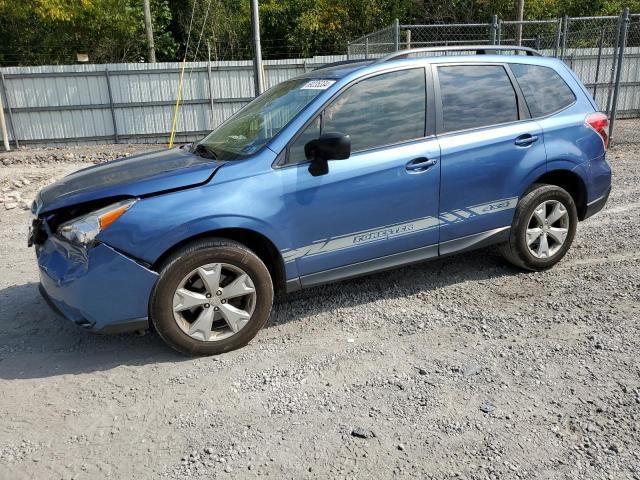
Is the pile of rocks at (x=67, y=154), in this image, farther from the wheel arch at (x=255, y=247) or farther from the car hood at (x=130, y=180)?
the wheel arch at (x=255, y=247)

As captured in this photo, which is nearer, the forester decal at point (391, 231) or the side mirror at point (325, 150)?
the side mirror at point (325, 150)

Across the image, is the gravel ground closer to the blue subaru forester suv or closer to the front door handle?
the blue subaru forester suv

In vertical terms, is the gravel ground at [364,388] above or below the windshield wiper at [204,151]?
below

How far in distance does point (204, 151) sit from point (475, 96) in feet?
7.23

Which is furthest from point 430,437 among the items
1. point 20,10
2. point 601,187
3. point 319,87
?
point 20,10

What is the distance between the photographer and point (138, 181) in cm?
359

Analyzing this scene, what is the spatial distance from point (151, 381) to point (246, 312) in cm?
73

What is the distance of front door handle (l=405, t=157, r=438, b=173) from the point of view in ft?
13.4

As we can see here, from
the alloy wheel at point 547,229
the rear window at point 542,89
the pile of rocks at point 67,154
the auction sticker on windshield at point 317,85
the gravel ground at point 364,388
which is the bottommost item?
the pile of rocks at point 67,154

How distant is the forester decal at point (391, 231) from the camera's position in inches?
153

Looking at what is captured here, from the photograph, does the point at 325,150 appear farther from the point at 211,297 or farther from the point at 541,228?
the point at 541,228

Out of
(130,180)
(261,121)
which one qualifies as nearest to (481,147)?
(261,121)

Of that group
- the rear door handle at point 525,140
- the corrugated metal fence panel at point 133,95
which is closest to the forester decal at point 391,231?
the rear door handle at point 525,140

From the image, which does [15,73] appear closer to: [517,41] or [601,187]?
[517,41]
